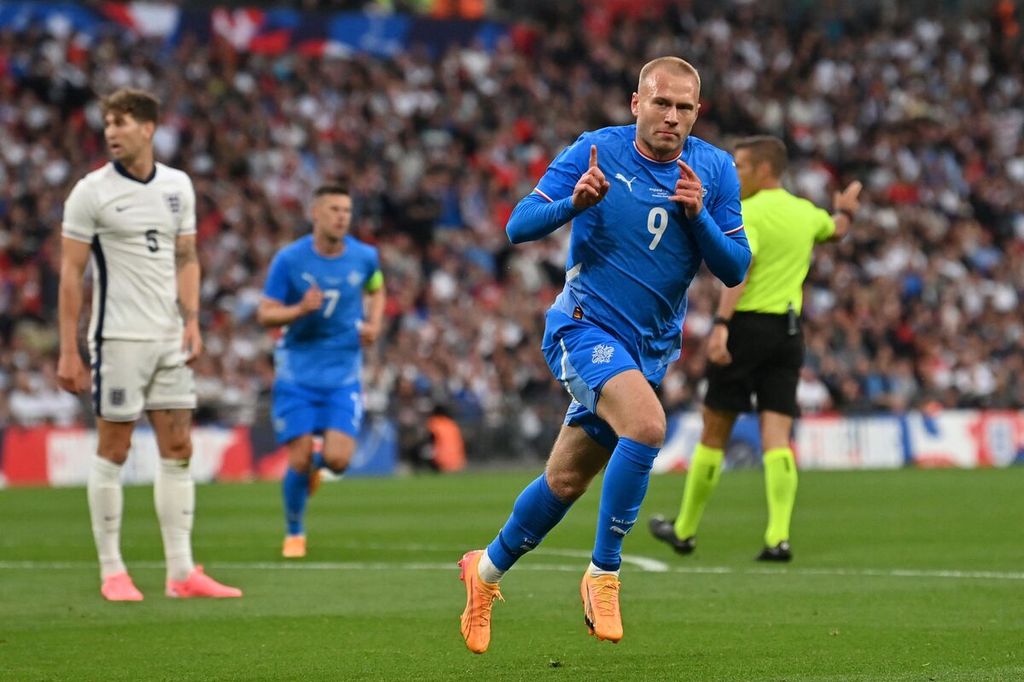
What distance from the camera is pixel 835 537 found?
41.2 feet

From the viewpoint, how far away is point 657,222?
6809 millimetres

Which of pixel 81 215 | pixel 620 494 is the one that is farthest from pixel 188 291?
pixel 620 494

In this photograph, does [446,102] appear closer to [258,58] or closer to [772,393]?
[258,58]

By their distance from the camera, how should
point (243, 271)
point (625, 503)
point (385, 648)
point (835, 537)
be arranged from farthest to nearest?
1. point (243, 271)
2. point (835, 537)
3. point (385, 648)
4. point (625, 503)

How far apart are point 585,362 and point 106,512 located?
3.47 m

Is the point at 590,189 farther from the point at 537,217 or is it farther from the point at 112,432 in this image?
the point at 112,432

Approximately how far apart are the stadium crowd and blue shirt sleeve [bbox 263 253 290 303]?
11058 millimetres

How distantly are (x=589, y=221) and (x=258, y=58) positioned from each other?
2343 cm

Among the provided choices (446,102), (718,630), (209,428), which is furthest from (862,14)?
(718,630)

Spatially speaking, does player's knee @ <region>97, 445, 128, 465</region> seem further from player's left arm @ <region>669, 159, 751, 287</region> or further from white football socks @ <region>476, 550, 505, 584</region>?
player's left arm @ <region>669, 159, 751, 287</region>

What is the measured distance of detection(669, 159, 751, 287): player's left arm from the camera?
6.56 meters

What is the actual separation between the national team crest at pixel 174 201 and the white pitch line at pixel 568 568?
2.64m

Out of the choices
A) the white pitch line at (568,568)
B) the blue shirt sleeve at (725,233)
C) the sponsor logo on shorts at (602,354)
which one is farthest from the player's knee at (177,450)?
the blue shirt sleeve at (725,233)

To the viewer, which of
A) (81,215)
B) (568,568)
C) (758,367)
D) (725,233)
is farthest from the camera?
(758,367)
